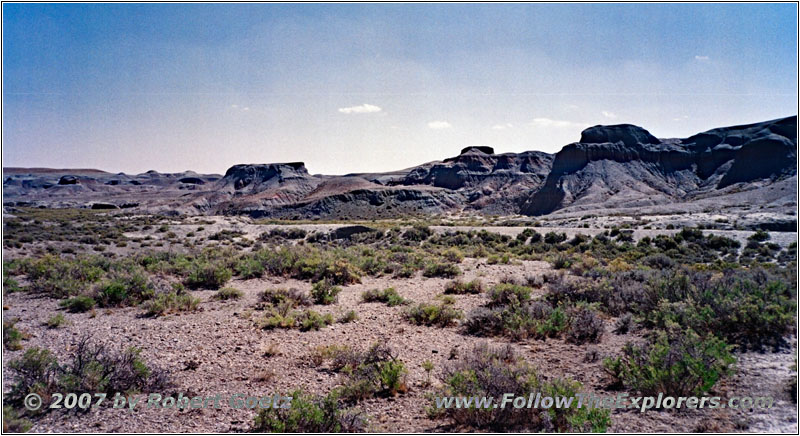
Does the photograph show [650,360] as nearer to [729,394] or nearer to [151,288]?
[729,394]

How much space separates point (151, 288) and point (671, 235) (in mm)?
26151

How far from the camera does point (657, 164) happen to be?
71562 millimetres

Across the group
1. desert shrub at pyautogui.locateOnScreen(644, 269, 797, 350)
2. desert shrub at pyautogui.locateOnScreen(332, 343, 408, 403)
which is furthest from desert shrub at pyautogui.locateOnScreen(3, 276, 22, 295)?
desert shrub at pyautogui.locateOnScreen(644, 269, 797, 350)

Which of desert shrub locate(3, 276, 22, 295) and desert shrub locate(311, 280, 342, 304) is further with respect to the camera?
desert shrub locate(3, 276, 22, 295)

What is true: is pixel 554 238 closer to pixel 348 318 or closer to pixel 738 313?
pixel 738 313

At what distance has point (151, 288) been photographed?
1134 cm

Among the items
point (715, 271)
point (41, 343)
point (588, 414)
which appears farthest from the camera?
point (715, 271)

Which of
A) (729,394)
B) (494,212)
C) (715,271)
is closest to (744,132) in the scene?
(494,212)

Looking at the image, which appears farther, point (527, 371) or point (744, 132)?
point (744, 132)

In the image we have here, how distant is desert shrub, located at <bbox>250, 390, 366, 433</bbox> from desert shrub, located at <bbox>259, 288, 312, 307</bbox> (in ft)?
A: 19.1

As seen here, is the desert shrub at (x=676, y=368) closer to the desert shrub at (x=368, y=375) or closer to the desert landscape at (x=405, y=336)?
the desert landscape at (x=405, y=336)

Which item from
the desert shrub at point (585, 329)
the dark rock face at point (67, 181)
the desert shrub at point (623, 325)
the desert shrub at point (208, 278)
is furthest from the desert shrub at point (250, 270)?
the dark rock face at point (67, 181)

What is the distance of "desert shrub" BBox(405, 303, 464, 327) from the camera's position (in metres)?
9.13

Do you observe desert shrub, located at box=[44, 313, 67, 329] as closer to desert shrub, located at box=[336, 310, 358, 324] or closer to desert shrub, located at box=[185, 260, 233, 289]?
desert shrub, located at box=[185, 260, 233, 289]
